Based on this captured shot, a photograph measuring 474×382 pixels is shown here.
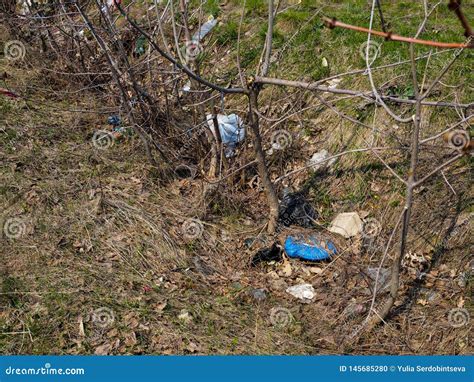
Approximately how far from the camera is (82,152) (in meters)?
4.66

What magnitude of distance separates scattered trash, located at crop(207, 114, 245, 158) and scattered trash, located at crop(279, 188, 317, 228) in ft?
1.67

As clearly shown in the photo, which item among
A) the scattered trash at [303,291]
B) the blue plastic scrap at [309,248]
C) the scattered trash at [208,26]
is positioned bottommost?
the scattered trash at [303,291]

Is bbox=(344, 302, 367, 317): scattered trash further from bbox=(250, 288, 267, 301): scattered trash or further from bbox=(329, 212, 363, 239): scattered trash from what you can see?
bbox=(329, 212, 363, 239): scattered trash

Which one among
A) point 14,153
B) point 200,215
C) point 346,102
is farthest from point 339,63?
point 14,153

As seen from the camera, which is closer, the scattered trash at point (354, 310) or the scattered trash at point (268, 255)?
the scattered trash at point (354, 310)

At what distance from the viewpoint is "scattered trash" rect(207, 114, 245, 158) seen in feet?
14.5

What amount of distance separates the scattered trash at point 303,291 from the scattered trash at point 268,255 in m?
0.26

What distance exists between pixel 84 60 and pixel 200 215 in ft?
7.48

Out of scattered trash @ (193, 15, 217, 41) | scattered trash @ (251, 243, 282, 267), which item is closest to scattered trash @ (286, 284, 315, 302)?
scattered trash @ (251, 243, 282, 267)

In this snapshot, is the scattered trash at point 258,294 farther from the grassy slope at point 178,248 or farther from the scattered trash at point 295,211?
the scattered trash at point 295,211

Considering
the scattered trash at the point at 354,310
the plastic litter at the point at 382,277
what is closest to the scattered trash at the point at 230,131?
the plastic litter at the point at 382,277

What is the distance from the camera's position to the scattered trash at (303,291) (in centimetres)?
361

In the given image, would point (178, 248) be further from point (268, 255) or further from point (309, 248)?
point (309, 248)

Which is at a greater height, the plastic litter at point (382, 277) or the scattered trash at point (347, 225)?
the scattered trash at point (347, 225)
